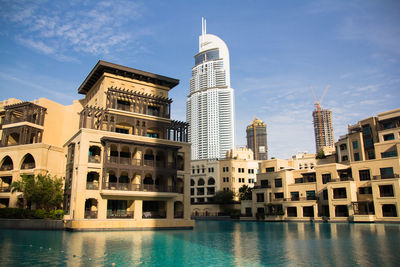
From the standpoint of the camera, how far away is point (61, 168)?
50156mm

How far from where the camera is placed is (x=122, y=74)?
49.3 metres

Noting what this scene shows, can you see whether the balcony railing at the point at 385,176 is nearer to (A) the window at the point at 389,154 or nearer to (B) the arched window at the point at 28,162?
(A) the window at the point at 389,154

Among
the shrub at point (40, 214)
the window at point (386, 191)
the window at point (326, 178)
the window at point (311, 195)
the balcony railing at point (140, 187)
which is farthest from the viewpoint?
the window at point (311, 195)

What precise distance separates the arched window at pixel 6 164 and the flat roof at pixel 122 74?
16205mm

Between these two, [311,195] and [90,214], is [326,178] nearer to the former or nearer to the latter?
[311,195]

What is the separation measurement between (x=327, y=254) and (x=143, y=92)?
37582 millimetres

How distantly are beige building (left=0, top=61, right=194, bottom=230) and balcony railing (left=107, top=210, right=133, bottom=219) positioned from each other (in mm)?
123

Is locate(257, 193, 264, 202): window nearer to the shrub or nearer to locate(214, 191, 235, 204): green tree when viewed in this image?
locate(214, 191, 235, 204): green tree

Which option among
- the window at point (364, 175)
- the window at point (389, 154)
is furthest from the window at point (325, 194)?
the window at point (389, 154)

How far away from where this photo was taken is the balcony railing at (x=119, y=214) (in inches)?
1646

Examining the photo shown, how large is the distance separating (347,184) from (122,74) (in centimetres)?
4312

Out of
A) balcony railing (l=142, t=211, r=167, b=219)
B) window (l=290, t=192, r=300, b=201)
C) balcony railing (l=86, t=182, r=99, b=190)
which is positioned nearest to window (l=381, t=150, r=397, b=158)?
window (l=290, t=192, r=300, b=201)

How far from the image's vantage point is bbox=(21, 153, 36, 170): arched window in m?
50.1

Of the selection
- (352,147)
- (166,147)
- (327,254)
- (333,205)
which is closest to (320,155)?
(352,147)
